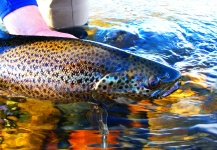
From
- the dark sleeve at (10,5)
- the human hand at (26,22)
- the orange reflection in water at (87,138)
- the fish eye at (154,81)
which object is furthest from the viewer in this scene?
the dark sleeve at (10,5)

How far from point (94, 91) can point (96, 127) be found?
28cm

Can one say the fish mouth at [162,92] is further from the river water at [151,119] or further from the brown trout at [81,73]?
the river water at [151,119]

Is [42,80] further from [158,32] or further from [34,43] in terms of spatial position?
[158,32]

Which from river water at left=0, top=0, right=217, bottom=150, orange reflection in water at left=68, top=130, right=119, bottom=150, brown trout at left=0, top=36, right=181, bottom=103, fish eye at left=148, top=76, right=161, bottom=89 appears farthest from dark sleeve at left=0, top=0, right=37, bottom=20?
fish eye at left=148, top=76, right=161, bottom=89

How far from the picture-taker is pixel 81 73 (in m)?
2.46

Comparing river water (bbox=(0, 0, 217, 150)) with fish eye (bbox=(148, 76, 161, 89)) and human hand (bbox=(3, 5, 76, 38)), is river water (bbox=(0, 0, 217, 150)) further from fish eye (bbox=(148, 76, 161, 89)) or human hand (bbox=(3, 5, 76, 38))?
human hand (bbox=(3, 5, 76, 38))

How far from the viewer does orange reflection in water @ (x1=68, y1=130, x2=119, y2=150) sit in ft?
7.73

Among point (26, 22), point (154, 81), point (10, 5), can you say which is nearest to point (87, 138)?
point (154, 81)

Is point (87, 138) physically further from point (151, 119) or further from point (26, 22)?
point (26, 22)

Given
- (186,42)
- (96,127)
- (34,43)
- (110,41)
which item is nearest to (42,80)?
(34,43)

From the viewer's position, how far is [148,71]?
8.16 ft

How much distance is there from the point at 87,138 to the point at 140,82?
1.85 feet

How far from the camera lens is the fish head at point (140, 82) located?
8.09ft

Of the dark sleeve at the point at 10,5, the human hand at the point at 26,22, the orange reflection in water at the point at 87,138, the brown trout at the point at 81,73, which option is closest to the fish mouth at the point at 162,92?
the brown trout at the point at 81,73
